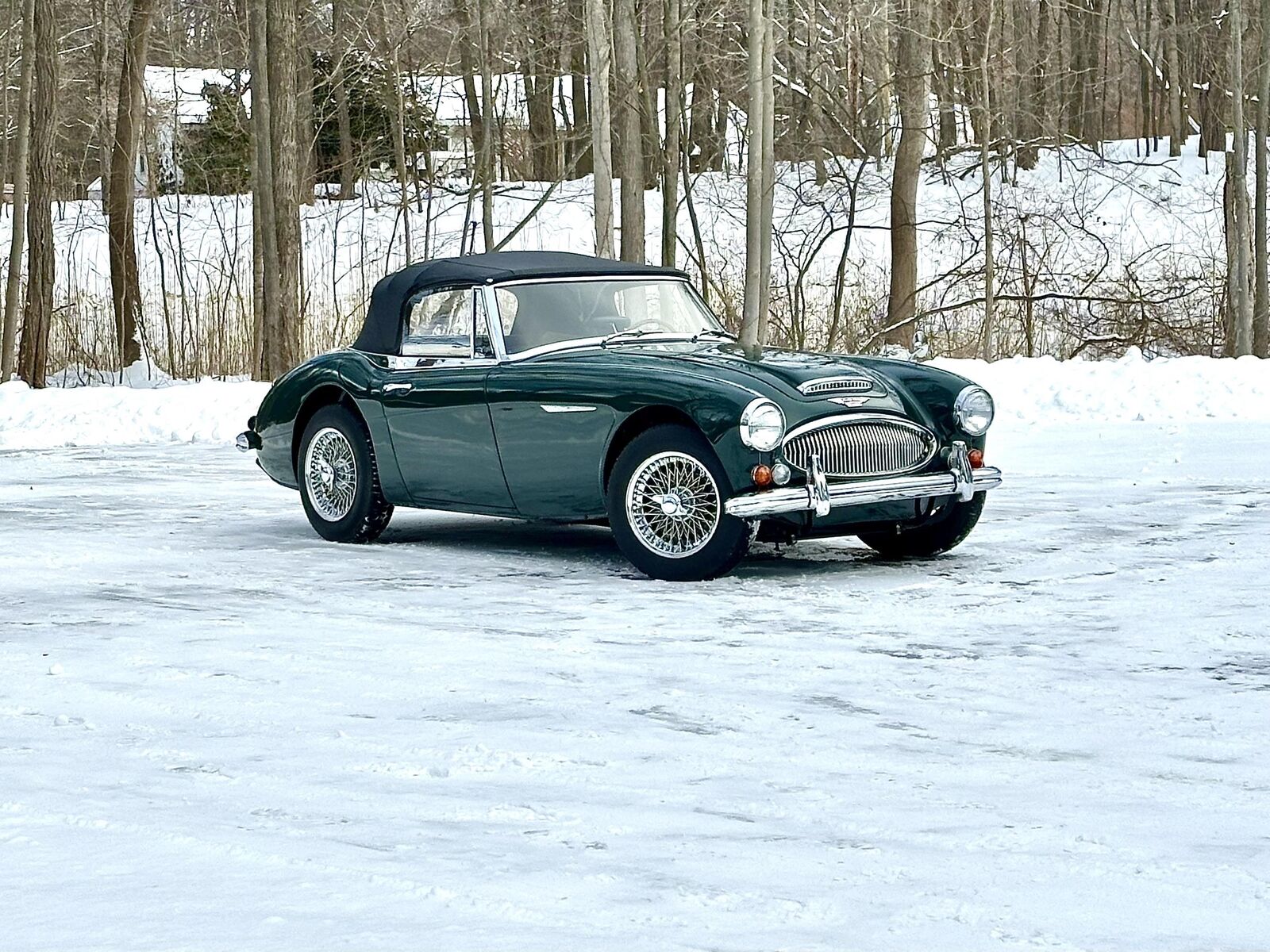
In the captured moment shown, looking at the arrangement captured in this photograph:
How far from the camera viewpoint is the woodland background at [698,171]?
967 inches

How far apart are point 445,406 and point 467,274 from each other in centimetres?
76

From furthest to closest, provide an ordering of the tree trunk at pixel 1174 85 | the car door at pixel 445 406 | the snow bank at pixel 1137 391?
the tree trunk at pixel 1174 85 < the snow bank at pixel 1137 391 < the car door at pixel 445 406

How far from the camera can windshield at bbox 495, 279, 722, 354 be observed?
9.91 meters

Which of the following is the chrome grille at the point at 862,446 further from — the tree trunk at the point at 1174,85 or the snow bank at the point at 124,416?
the tree trunk at the point at 1174,85

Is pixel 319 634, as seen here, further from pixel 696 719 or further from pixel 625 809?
pixel 625 809

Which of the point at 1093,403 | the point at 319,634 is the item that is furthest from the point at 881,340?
the point at 319,634

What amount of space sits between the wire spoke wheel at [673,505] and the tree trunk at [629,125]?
16293 mm

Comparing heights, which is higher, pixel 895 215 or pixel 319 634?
pixel 895 215

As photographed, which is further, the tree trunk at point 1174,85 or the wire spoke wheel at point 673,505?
the tree trunk at point 1174,85

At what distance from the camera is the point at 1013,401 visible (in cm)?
1778

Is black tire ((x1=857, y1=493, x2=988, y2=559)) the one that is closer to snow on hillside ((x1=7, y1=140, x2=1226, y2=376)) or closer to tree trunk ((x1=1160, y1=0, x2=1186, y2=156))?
snow on hillside ((x1=7, y1=140, x2=1226, y2=376))

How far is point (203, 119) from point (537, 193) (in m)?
16.1

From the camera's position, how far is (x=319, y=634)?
24.1 ft

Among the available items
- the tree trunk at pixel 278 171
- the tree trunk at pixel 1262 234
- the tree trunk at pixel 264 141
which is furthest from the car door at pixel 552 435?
the tree trunk at pixel 1262 234
